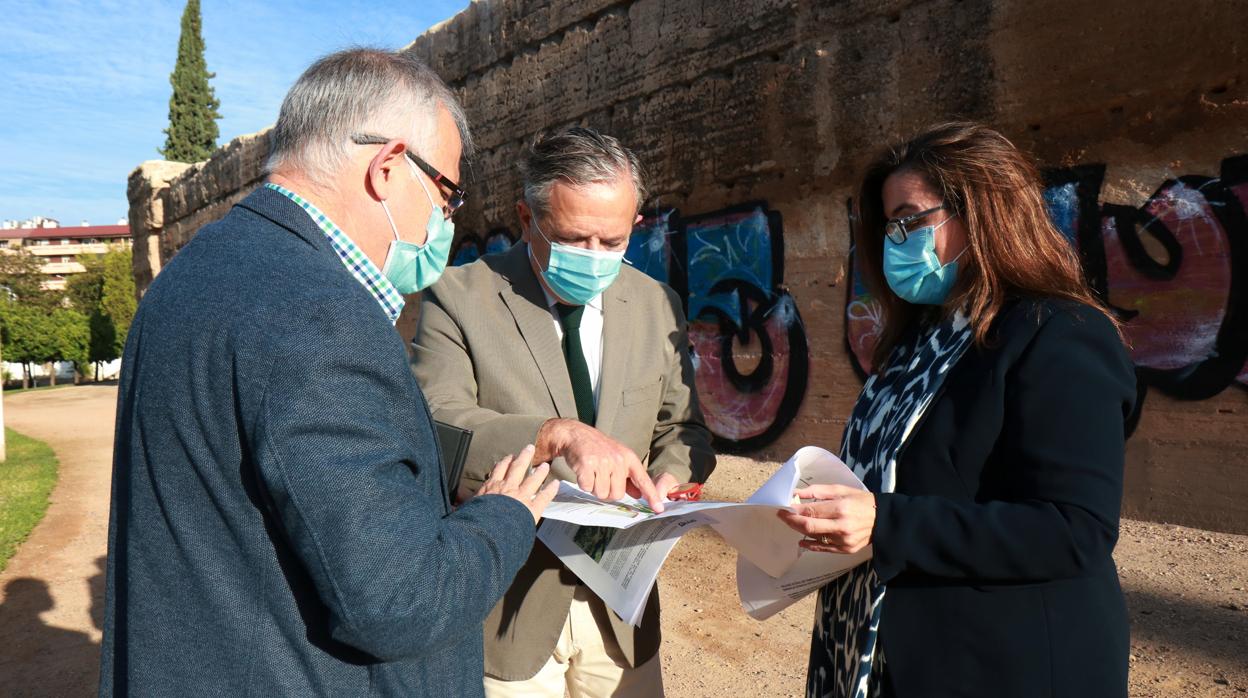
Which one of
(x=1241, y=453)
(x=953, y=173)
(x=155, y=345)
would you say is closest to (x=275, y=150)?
(x=155, y=345)

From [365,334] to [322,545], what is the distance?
12.1 inches

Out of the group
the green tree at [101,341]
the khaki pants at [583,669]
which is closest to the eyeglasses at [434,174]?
the khaki pants at [583,669]

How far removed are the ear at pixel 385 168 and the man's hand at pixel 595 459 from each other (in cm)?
72

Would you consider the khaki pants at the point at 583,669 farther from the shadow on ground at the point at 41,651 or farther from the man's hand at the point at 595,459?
the shadow on ground at the point at 41,651

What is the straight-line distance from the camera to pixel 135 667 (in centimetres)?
127

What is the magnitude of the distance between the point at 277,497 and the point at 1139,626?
407cm

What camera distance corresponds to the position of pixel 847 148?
21.8 feet

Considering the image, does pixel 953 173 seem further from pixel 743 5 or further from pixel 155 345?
pixel 743 5

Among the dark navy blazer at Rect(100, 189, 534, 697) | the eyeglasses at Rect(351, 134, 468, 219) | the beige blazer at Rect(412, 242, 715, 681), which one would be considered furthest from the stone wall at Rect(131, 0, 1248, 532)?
the dark navy blazer at Rect(100, 189, 534, 697)

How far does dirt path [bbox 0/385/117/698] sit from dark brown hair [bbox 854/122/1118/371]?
4.64m

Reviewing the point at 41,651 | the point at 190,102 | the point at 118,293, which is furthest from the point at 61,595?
the point at 118,293

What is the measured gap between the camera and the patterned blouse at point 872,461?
1788mm

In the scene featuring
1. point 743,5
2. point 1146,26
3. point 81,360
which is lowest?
point 81,360

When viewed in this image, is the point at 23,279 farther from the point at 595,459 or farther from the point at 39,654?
the point at 595,459
